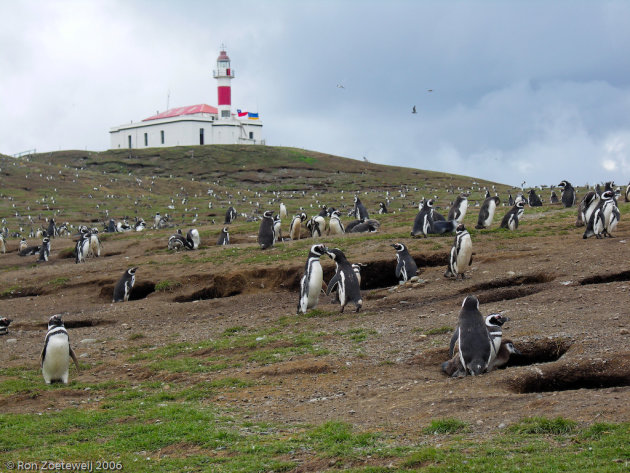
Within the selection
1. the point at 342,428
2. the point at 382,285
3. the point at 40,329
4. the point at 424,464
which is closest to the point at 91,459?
the point at 342,428

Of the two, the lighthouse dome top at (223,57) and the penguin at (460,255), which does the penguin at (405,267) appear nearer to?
the penguin at (460,255)

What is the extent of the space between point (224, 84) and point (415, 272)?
82.7 metres

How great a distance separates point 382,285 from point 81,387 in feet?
30.6

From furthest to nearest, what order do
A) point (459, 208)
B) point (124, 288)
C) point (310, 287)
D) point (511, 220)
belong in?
point (459, 208), point (511, 220), point (124, 288), point (310, 287)

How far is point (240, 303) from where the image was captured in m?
16.7

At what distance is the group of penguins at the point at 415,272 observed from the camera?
8984mm

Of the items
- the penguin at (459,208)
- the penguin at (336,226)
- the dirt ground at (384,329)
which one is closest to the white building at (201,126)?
the penguin at (336,226)

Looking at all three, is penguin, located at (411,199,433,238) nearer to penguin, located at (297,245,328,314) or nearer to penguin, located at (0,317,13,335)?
penguin, located at (297,245,328,314)

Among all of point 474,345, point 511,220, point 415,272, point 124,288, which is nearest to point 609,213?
point 511,220

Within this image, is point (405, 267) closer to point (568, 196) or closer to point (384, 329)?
point (384, 329)

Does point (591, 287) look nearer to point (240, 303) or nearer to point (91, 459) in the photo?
point (240, 303)

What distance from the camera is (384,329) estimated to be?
1196 cm

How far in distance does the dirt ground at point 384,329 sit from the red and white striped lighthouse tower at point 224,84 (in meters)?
75.1

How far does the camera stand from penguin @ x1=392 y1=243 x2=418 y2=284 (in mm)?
16250
